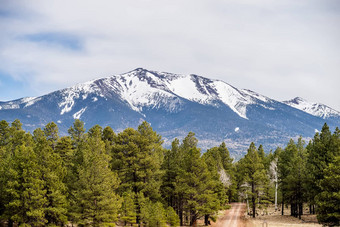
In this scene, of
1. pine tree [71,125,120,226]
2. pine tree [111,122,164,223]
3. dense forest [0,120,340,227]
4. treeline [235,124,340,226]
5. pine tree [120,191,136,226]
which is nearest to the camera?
dense forest [0,120,340,227]

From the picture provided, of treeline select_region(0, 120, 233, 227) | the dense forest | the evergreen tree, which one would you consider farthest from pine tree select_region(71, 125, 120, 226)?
the evergreen tree

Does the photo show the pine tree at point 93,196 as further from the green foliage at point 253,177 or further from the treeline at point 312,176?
the green foliage at point 253,177

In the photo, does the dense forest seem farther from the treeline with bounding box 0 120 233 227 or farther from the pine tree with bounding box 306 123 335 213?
the pine tree with bounding box 306 123 335 213

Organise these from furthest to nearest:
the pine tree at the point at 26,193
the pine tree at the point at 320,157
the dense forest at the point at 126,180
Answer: the pine tree at the point at 320,157, the dense forest at the point at 126,180, the pine tree at the point at 26,193

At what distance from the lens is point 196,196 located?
45406 millimetres

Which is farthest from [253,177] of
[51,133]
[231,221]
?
[51,133]

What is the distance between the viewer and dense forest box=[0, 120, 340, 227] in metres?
35.2

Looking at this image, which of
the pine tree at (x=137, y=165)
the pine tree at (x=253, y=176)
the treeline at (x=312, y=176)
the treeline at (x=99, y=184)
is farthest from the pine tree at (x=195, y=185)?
the pine tree at (x=253, y=176)

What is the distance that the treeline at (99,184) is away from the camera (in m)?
34.6

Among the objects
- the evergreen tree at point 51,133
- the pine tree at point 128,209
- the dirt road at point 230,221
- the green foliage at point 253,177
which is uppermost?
the evergreen tree at point 51,133

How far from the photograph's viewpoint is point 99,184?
3659 centimetres

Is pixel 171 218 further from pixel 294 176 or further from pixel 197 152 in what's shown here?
pixel 294 176

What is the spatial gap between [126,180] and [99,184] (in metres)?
9.71

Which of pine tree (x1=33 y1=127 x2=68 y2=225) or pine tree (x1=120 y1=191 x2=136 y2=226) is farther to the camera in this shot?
pine tree (x1=120 y1=191 x2=136 y2=226)
